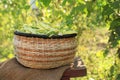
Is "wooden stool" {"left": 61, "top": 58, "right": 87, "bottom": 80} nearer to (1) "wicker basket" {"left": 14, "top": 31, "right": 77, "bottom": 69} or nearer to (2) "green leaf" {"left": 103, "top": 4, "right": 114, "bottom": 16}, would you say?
(1) "wicker basket" {"left": 14, "top": 31, "right": 77, "bottom": 69}

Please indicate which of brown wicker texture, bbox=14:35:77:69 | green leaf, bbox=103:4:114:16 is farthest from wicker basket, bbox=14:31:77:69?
green leaf, bbox=103:4:114:16

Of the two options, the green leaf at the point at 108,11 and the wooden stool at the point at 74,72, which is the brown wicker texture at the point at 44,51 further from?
the green leaf at the point at 108,11

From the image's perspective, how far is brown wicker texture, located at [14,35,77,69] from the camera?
1.58m

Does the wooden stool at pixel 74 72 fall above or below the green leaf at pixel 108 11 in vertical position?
below

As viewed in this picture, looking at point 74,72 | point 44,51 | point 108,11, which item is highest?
point 108,11

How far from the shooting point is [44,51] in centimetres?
158

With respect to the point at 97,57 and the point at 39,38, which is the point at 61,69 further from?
the point at 97,57

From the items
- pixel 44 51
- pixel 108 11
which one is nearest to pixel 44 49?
pixel 44 51

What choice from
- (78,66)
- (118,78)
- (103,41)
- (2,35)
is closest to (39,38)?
(78,66)

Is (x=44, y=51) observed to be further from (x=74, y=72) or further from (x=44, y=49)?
(x=74, y=72)

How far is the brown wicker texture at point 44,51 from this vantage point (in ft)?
5.19

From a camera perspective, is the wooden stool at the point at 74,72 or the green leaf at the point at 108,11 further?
the wooden stool at the point at 74,72

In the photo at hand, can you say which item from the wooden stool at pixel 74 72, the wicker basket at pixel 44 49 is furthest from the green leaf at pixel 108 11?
the wooden stool at pixel 74 72

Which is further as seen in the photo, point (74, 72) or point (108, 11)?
point (74, 72)
